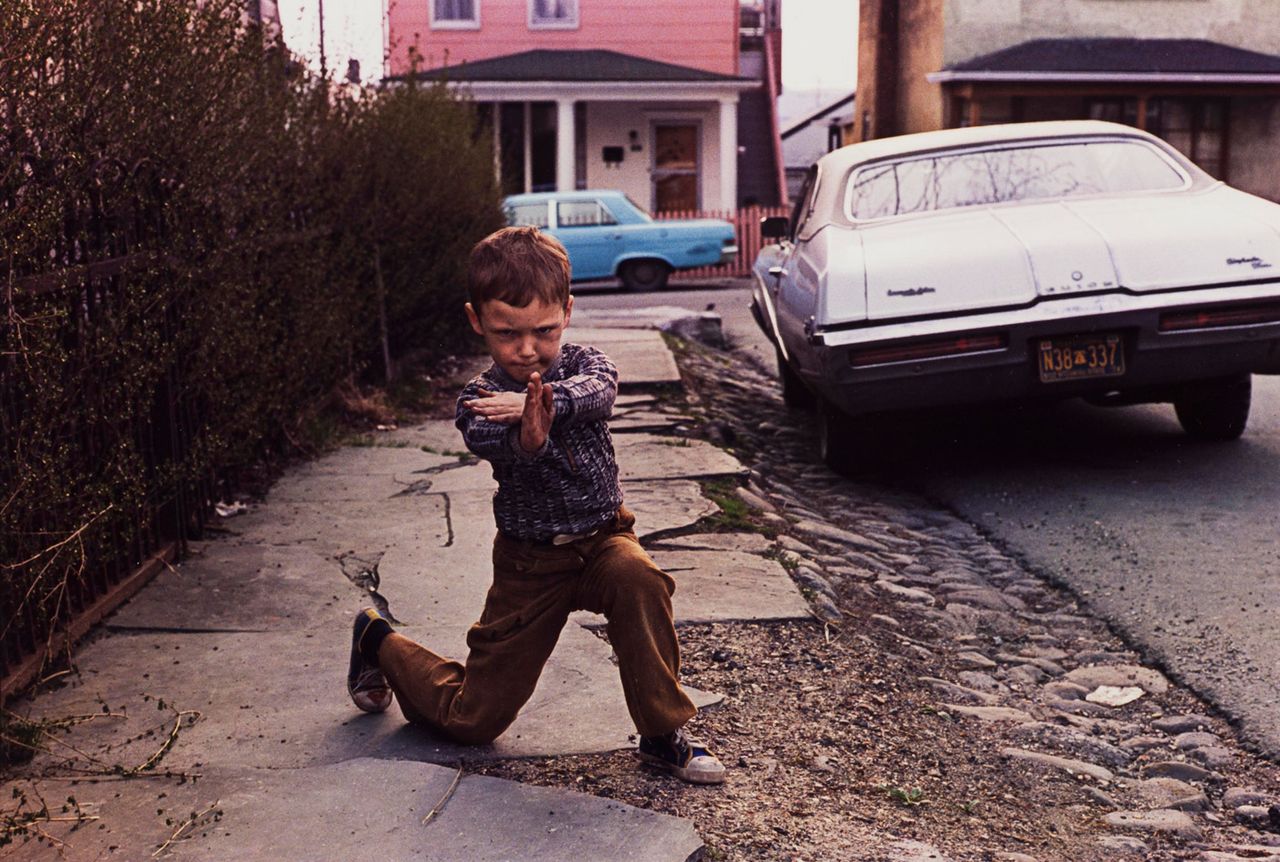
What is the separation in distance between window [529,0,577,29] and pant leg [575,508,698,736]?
27776 millimetres

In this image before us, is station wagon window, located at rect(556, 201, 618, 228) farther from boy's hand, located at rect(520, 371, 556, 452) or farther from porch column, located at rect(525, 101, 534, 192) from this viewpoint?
boy's hand, located at rect(520, 371, 556, 452)

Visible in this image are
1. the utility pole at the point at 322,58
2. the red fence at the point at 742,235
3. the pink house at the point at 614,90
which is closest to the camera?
the utility pole at the point at 322,58

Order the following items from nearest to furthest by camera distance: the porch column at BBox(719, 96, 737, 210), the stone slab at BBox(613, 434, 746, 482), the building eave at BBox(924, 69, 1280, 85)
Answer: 1. the stone slab at BBox(613, 434, 746, 482)
2. the building eave at BBox(924, 69, 1280, 85)
3. the porch column at BBox(719, 96, 737, 210)

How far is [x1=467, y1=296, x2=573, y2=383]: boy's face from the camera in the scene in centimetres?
319

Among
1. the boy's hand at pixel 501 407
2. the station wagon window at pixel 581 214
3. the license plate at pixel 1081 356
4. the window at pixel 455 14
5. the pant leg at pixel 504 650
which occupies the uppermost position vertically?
the window at pixel 455 14

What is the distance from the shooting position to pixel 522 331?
3225 millimetres

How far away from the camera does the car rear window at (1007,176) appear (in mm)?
7453

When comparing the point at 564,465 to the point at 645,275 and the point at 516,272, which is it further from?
the point at 645,275

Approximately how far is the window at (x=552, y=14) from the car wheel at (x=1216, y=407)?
24212 millimetres

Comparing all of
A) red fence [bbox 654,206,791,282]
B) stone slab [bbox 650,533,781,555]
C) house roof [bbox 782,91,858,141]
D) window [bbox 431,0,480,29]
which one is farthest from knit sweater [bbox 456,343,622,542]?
house roof [bbox 782,91,858,141]

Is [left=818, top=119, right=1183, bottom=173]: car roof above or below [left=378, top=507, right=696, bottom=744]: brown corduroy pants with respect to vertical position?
above

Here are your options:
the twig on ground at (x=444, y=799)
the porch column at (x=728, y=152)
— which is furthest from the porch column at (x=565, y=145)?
the twig on ground at (x=444, y=799)

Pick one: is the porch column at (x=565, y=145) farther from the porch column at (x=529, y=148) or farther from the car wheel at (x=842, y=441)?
the car wheel at (x=842, y=441)

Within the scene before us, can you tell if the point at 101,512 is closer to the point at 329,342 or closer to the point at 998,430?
the point at 329,342
